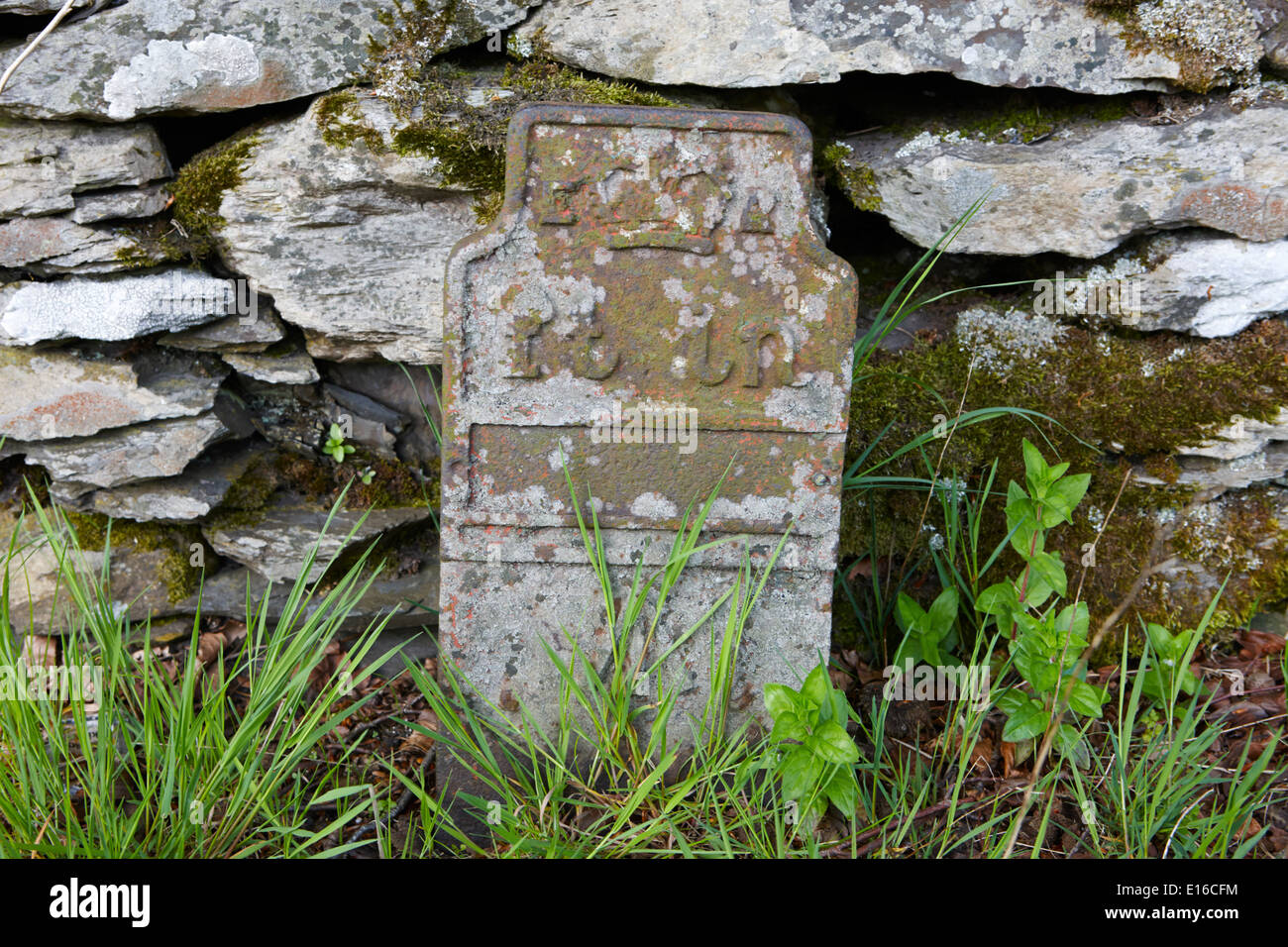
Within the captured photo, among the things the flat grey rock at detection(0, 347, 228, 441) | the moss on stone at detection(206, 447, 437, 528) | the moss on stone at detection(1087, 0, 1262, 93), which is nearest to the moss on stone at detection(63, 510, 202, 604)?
the moss on stone at detection(206, 447, 437, 528)

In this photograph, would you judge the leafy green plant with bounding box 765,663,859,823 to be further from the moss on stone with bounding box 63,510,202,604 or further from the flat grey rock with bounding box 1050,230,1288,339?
the moss on stone with bounding box 63,510,202,604

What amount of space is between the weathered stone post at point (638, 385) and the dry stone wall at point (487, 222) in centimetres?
52

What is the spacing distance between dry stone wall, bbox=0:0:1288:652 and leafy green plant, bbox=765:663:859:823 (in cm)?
88

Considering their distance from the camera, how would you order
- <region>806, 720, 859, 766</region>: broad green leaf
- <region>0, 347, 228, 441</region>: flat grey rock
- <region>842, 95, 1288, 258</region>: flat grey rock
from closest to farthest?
<region>806, 720, 859, 766</region>: broad green leaf, <region>842, 95, 1288, 258</region>: flat grey rock, <region>0, 347, 228, 441</region>: flat grey rock

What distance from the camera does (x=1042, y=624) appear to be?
2096mm

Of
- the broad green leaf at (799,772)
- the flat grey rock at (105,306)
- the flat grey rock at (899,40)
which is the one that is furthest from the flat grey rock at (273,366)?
the broad green leaf at (799,772)

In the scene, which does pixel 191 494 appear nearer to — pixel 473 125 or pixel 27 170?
pixel 27 170

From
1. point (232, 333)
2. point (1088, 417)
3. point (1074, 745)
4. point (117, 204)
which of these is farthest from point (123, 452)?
point (1088, 417)

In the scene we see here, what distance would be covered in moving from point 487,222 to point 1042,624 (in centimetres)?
171

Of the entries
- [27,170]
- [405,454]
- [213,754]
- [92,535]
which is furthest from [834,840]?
[27,170]

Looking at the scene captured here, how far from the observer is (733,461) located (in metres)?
2.07

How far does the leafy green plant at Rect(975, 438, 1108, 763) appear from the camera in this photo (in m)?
2.05

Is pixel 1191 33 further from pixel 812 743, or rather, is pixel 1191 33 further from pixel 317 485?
pixel 317 485

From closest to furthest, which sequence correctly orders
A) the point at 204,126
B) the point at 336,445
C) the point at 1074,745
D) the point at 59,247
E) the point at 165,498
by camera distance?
the point at 1074,745 < the point at 59,247 < the point at 204,126 < the point at 165,498 < the point at 336,445
